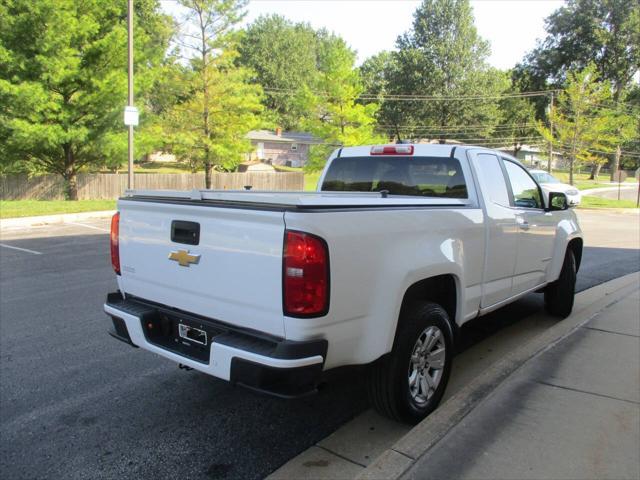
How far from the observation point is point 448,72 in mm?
54438

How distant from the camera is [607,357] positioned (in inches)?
176

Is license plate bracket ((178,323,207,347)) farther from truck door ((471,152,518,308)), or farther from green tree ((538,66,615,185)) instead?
green tree ((538,66,615,185))

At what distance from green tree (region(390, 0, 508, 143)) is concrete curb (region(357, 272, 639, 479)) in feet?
173

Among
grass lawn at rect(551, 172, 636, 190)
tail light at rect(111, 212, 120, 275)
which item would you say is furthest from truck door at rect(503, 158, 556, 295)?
grass lawn at rect(551, 172, 636, 190)

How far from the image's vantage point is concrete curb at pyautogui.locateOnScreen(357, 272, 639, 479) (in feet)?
9.02

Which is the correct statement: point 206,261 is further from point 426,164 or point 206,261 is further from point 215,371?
point 426,164

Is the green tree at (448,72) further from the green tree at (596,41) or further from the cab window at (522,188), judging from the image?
the cab window at (522,188)

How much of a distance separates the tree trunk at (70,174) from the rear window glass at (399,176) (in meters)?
20.0

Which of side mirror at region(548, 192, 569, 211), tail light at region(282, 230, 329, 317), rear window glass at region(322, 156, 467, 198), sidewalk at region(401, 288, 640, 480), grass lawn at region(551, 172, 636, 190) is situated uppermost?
grass lawn at region(551, 172, 636, 190)

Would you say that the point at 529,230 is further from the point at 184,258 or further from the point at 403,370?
the point at 184,258

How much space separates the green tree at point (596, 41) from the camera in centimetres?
5756

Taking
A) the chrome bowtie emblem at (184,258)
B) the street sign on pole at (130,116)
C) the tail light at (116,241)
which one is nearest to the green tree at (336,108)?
the street sign on pole at (130,116)

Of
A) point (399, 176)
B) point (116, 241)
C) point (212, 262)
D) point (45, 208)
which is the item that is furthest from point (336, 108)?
point (212, 262)

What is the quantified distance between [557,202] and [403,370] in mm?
3158
